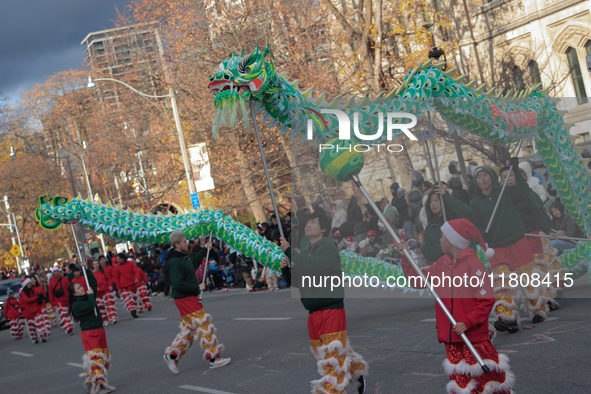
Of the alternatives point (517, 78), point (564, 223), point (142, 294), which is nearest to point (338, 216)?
point (564, 223)

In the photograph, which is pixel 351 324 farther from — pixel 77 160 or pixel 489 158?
pixel 77 160

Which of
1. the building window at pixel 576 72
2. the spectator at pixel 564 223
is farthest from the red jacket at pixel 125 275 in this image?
the building window at pixel 576 72

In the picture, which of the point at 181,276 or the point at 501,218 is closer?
the point at 501,218

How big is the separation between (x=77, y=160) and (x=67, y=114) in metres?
3.78

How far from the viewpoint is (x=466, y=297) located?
5.23 m

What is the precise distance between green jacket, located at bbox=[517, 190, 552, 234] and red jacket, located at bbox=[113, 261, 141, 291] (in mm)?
14370

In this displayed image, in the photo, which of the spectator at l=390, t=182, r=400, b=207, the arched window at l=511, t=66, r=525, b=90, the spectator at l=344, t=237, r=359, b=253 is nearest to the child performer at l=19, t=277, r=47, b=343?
the spectator at l=344, t=237, r=359, b=253

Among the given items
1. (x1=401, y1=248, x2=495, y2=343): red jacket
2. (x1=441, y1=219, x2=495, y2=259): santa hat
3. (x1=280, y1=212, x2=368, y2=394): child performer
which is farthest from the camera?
(x1=280, y1=212, x2=368, y2=394): child performer

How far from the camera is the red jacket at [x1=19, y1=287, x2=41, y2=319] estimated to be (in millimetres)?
20562

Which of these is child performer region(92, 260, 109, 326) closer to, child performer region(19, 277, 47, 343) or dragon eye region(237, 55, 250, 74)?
child performer region(19, 277, 47, 343)

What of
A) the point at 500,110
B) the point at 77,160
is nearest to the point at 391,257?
the point at 500,110

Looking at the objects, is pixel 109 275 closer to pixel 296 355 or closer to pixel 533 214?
pixel 296 355

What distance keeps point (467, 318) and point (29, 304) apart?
18.4 m

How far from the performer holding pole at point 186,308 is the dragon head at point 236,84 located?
262 centimetres
